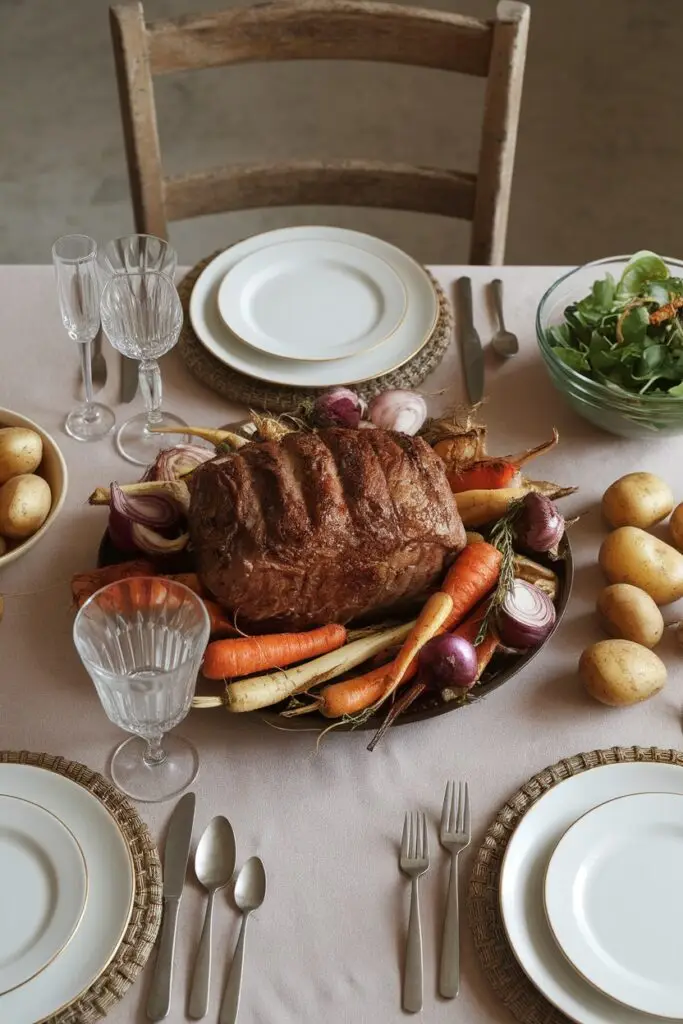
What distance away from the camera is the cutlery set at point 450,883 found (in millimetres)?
1022

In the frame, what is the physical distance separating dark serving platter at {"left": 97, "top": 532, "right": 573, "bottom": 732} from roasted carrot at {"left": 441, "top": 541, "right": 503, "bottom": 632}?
0.07 metres

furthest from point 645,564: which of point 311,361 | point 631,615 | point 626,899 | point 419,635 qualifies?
point 311,361

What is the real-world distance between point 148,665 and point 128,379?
2.06 feet

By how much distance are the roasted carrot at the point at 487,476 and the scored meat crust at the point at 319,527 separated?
4.0 inches

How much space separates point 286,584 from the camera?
1.26 meters

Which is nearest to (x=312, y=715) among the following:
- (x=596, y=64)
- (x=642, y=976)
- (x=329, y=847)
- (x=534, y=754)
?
(x=329, y=847)

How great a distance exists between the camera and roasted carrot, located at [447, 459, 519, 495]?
141 cm

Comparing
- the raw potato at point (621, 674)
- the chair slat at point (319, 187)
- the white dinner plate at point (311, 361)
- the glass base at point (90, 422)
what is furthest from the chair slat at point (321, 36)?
the raw potato at point (621, 674)

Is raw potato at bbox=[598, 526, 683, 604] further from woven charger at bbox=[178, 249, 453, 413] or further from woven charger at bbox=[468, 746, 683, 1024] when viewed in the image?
woven charger at bbox=[178, 249, 453, 413]

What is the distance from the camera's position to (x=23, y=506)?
138 cm

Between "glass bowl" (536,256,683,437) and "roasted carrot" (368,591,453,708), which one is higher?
"glass bowl" (536,256,683,437)

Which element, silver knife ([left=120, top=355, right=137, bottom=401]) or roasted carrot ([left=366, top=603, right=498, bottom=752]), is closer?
roasted carrot ([left=366, top=603, right=498, bottom=752])

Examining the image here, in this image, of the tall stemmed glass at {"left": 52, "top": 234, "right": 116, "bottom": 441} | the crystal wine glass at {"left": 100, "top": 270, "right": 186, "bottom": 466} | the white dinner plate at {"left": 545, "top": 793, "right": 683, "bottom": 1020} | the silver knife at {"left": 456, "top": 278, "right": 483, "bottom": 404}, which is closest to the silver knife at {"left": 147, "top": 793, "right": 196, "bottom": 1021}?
the white dinner plate at {"left": 545, "top": 793, "right": 683, "bottom": 1020}

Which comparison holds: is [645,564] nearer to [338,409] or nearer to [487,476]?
[487,476]
